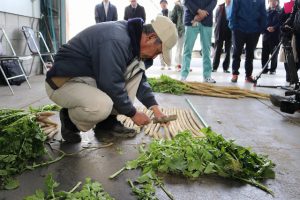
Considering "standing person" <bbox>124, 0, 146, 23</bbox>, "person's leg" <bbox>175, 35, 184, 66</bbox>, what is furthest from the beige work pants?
"person's leg" <bbox>175, 35, 184, 66</bbox>

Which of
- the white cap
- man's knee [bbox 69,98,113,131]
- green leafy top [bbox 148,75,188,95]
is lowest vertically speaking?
green leafy top [bbox 148,75,188,95]

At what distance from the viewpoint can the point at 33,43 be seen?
254 inches

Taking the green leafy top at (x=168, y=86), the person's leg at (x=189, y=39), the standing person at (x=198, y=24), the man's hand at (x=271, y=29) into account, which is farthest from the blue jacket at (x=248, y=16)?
the green leafy top at (x=168, y=86)

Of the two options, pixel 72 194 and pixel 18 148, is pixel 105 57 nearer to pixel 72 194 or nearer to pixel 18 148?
pixel 18 148

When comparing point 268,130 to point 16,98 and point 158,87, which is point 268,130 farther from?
point 16,98

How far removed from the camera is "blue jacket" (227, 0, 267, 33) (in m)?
6.02

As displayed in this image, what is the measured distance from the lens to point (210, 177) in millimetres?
1970

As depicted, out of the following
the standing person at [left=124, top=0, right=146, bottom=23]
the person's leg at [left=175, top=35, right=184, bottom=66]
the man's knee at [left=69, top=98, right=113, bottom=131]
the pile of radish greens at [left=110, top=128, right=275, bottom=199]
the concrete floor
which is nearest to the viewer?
the concrete floor

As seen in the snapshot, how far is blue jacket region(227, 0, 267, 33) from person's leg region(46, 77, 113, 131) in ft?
14.5

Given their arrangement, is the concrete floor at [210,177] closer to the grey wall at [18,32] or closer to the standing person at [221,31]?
the grey wall at [18,32]

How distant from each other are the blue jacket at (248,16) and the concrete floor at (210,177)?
246 cm

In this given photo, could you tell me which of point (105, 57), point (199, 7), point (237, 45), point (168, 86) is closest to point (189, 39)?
point (199, 7)

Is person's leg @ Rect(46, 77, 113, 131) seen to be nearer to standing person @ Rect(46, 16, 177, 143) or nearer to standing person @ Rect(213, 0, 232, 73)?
standing person @ Rect(46, 16, 177, 143)

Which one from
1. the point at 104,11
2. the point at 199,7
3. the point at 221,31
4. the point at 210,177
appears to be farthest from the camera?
the point at 221,31
